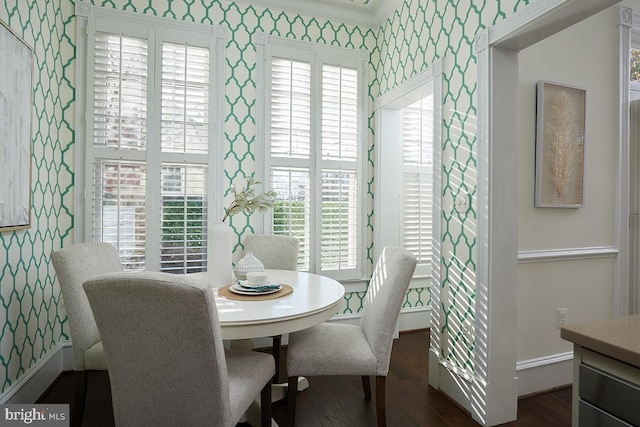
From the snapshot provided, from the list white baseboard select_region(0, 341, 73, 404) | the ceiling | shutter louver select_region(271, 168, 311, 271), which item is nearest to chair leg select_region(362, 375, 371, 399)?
shutter louver select_region(271, 168, 311, 271)

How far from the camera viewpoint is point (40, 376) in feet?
7.23

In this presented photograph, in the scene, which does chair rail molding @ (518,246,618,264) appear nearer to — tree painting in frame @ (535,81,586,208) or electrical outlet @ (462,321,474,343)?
tree painting in frame @ (535,81,586,208)

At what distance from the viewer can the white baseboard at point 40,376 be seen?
6.35 feet

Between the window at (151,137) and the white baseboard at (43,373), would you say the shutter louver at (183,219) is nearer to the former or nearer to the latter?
the window at (151,137)

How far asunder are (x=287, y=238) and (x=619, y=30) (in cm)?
294

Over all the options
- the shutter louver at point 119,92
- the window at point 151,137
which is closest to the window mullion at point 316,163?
the window at point 151,137

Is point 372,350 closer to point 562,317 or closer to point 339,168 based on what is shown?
point 562,317

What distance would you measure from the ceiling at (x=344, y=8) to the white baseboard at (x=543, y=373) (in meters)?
2.96

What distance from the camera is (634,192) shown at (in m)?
2.70

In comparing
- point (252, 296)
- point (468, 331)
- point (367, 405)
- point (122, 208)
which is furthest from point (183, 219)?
point (468, 331)

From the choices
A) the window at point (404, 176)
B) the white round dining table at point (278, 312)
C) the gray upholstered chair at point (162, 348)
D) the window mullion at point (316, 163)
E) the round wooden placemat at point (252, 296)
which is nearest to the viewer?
the gray upholstered chair at point (162, 348)

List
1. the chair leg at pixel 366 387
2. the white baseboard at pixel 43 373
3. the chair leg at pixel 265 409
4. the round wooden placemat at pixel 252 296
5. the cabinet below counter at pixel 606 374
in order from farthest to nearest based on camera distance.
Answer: the chair leg at pixel 366 387 → the white baseboard at pixel 43 373 → the round wooden placemat at pixel 252 296 → the chair leg at pixel 265 409 → the cabinet below counter at pixel 606 374

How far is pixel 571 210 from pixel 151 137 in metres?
3.17

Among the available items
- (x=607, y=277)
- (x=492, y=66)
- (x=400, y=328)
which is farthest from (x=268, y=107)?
(x=607, y=277)
